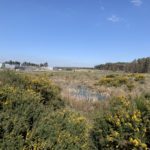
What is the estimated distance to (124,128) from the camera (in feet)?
21.8

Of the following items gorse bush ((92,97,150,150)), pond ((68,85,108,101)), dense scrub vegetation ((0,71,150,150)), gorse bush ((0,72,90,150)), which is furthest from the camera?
pond ((68,85,108,101))

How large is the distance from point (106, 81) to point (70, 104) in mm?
16919

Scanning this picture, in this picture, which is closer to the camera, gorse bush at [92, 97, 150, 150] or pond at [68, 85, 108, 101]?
gorse bush at [92, 97, 150, 150]

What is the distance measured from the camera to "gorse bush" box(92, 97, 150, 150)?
21.2 feet

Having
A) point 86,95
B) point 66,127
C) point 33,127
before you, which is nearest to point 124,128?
point 66,127

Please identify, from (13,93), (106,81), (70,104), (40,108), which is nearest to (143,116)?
(40,108)

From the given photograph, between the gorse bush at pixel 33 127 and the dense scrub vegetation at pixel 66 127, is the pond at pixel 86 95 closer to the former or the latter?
the dense scrub vegetation at pixel 66 127

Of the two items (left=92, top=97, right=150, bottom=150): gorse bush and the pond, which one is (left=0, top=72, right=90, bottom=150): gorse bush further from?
the pond

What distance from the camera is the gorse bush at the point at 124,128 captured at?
6.48 metres

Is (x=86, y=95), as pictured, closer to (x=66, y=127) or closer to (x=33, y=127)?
(x=66, y=127)

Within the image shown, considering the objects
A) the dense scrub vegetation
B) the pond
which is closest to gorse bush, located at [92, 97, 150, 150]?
the dense scrub vegetation

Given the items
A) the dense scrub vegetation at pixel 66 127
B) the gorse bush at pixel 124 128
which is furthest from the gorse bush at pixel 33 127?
the gorse bush at pixel 124 128

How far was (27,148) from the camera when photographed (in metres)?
→ 4.54

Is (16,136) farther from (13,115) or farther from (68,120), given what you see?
(68,120)
